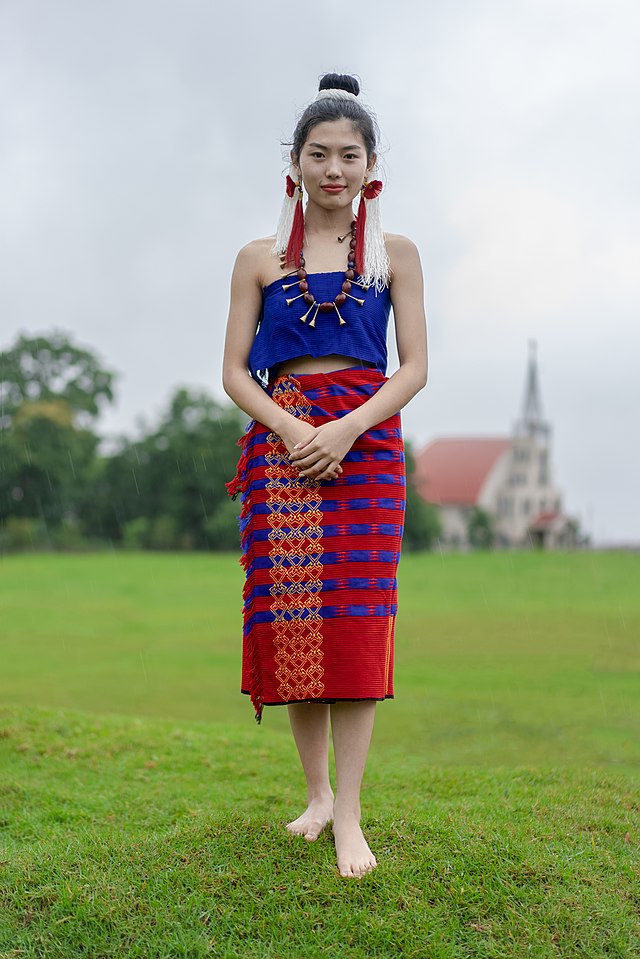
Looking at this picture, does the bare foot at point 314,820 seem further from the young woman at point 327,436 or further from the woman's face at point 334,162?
the woman's face at point 334,162

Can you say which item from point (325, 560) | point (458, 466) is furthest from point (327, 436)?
point (458, 466)

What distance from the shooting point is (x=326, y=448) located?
304 centimetres

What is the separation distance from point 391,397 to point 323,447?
1.02 feet

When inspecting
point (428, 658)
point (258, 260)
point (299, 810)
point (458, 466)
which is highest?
point (458, 466)

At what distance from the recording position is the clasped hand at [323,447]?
3043 millimetres

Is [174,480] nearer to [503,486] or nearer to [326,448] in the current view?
[503,486]

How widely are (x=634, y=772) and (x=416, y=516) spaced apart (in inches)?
1145

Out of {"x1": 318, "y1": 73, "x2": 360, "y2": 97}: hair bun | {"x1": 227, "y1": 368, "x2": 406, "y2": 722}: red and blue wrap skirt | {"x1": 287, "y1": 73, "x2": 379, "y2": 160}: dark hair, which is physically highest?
{"x1": 318, "y1": 73, "x2": 360, "y2": 97}: hair bun

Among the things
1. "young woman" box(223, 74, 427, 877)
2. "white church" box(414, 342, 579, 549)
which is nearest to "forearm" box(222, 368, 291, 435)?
"young woman" box(223, 74, 427, 877)

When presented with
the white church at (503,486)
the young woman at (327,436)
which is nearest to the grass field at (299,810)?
the young woman at (327,436)

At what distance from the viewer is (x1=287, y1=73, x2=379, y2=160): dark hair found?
318 cm

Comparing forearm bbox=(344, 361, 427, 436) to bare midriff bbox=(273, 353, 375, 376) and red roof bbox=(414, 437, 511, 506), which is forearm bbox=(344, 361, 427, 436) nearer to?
bare midriff bbox=(273, 353, 375, 376)

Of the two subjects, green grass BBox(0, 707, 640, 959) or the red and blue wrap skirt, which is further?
the red and blue wrap skirt

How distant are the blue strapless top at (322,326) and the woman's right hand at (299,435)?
263mm
